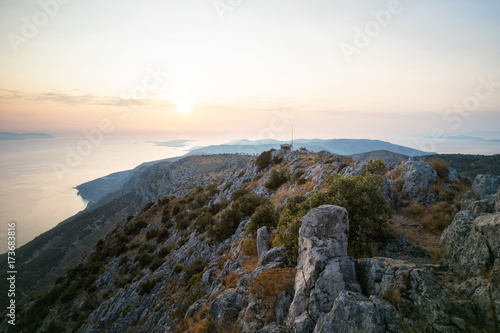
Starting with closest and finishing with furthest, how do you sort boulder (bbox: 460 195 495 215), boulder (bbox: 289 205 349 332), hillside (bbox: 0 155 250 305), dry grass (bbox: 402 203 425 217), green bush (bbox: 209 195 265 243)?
boulder (bbox: 289 205 349 332) → boulder (bbox: 460 195 495 215) → dry grass (bbox: 402 203 425 217) → green bush (bbox: 209 195 265 243) → hillside (bbox: 0 155 250 305)

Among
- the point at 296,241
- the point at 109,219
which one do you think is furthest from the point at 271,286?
the point at 109,219

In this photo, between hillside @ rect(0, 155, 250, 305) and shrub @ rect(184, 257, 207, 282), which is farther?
hillside @ rect(0, 155, 250, 305)

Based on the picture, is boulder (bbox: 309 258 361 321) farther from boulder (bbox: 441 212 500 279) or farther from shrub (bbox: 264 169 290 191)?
shrub (bbox: 264 169 290 191)

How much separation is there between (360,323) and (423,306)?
4.43 ft

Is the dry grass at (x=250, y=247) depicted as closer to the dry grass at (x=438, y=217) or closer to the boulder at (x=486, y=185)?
the dry grass at (x=438, y=217)

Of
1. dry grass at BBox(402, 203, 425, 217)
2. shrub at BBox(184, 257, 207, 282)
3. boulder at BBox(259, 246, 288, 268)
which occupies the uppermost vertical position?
dry grass at BBox(402, 203, 425, 217)

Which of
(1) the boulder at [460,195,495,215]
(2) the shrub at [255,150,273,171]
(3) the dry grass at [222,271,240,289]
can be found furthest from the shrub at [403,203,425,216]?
(2) the shrub at [255,150,273,171]

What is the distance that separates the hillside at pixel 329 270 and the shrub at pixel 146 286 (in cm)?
10

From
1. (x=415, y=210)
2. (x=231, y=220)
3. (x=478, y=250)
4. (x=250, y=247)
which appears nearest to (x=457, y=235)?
(x=478, y=250)

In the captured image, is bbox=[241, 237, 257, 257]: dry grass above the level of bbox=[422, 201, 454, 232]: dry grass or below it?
below

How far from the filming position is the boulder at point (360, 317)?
416cm

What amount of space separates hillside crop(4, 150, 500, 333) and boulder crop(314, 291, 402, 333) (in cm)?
2

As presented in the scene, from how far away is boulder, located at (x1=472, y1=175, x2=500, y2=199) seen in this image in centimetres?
1040

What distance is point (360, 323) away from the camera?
427cm
